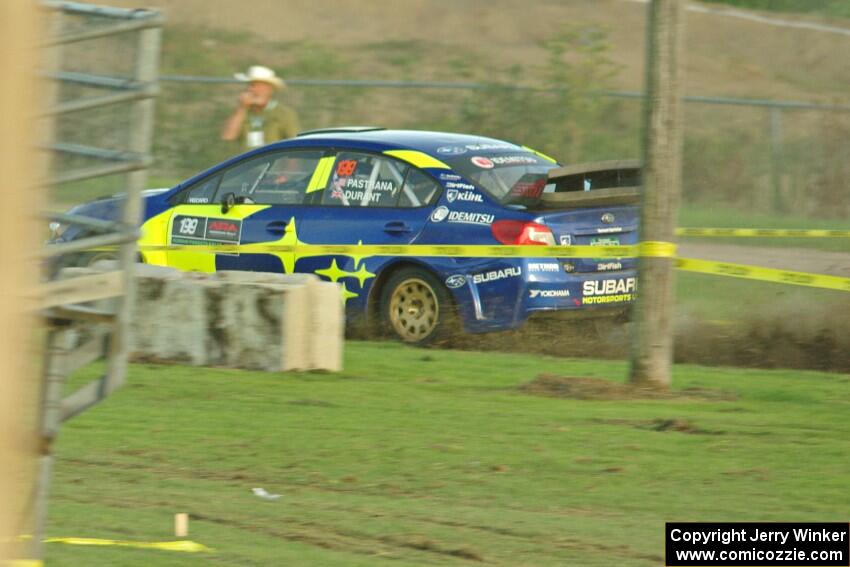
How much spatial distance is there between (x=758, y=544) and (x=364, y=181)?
6.39m

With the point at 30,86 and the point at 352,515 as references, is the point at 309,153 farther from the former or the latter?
the point at 30,86

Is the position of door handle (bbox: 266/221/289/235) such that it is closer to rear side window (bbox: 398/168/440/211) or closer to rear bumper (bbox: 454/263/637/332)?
rear side window (bbox: 398/168/440/211)

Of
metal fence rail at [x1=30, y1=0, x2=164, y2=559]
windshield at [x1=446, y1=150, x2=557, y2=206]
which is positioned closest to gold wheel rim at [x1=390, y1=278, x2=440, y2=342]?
windshield at [x1=446, y1=150, x2=557, y2=206]

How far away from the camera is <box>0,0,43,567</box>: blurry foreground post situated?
2658 millimetres

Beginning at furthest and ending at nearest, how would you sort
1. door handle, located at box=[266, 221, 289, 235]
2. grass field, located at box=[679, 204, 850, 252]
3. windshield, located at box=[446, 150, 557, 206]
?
1. grass field, located at box=[679, 204, 850, 252]
2. door handle, located at box=[266, 221, 289, 235]
3. windshield, located at box=[446, 150, 557, 206]

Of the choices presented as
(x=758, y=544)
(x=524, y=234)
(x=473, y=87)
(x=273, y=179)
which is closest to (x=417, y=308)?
(x=524, y=234)

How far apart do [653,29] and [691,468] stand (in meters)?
3.16

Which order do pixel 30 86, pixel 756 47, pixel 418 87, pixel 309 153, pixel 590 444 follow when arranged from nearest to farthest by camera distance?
pixel 30 86 < pixel 590 444 < pixel 309 153 < pixel 418 87 < pixel 756 47

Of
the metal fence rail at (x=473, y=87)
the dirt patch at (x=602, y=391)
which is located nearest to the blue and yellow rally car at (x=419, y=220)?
the dirt patch at (x=602, y=391)

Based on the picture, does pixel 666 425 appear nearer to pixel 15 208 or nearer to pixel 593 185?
pixel 593 185

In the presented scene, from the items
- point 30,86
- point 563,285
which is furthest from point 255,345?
point 30,86

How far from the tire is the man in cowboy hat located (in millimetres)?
4071

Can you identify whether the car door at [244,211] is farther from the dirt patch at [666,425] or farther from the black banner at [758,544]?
the black banner at [758,544]

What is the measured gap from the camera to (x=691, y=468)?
6.92 metres
